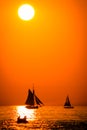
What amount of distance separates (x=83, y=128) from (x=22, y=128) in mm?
16560

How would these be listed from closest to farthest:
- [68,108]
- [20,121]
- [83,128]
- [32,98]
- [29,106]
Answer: [83,128] < [20,121] < [32,98] < [29,106] < [68,108]

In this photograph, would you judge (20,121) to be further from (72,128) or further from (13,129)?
(72,128)

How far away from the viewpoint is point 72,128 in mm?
81750

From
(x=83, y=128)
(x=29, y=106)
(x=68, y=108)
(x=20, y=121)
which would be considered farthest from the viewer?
(x=68, y=108)

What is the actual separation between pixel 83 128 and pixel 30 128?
14.3 meters

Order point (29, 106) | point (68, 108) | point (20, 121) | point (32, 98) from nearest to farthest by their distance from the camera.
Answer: point (20, 121) < point (32, 98) < point (29, 106) < point (68, 108)

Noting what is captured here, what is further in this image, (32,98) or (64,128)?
(32,98)

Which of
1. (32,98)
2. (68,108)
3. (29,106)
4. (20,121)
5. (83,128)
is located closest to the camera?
(83,128)

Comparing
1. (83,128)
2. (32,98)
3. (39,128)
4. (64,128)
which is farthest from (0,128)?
(32,98)

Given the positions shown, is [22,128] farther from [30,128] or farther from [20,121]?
[20,121]

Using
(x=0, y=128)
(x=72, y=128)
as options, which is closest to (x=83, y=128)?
(x=72, y=128)

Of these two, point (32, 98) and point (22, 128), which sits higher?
point (32, 98)

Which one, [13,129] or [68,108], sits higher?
[68,108]

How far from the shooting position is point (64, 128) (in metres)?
81.4
